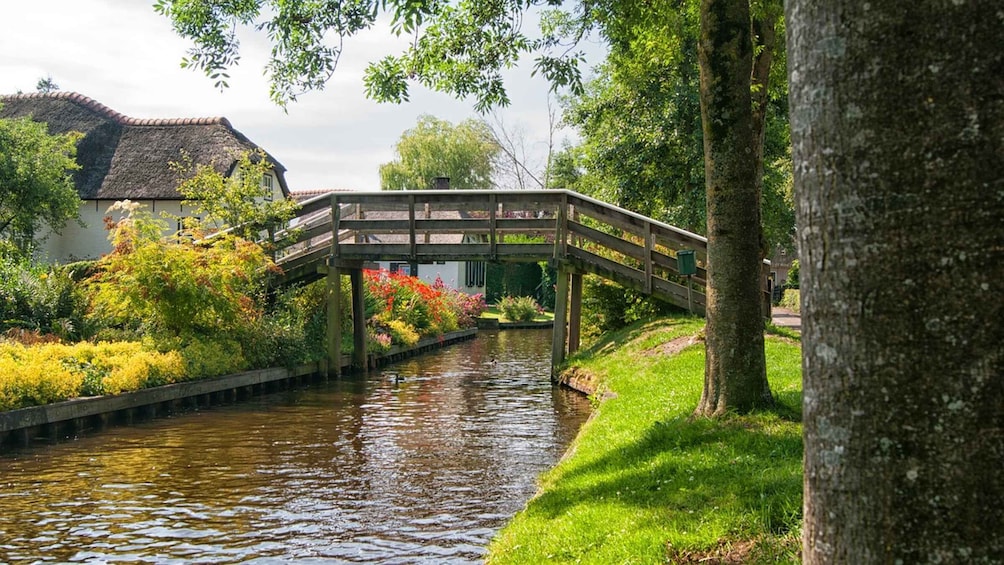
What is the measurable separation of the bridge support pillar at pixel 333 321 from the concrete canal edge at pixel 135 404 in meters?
0.27

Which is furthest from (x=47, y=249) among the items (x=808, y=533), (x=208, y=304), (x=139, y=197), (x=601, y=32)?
(x=808, y=533)

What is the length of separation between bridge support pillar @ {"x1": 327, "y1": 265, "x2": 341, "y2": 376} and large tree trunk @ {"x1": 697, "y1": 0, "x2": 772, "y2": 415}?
13601mm

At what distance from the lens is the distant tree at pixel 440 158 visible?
58.3 m

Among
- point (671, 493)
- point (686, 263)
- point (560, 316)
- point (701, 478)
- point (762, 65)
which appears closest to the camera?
point (671, 493)

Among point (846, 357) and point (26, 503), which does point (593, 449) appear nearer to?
point (26, 503)

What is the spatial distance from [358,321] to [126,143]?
22.2 m

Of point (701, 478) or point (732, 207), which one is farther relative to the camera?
point (732, 207)

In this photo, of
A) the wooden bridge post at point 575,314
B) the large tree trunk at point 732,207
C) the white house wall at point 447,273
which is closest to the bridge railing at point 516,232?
the wooden bridge post at point 575,314

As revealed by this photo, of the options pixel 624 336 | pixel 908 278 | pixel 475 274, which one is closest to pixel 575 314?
pixel 624 336

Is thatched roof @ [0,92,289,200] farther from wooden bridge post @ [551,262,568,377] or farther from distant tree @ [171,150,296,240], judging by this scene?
wooden bridge post @ [551,262,568,377]

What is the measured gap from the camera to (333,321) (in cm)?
2094

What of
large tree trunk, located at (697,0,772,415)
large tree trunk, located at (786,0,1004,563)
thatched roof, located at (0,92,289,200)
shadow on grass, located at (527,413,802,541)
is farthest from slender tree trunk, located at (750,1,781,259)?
thatched roof, located at (0,92,289,200)

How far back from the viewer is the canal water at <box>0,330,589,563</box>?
7660 mm

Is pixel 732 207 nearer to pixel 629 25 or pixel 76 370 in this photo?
pixel 629 25
